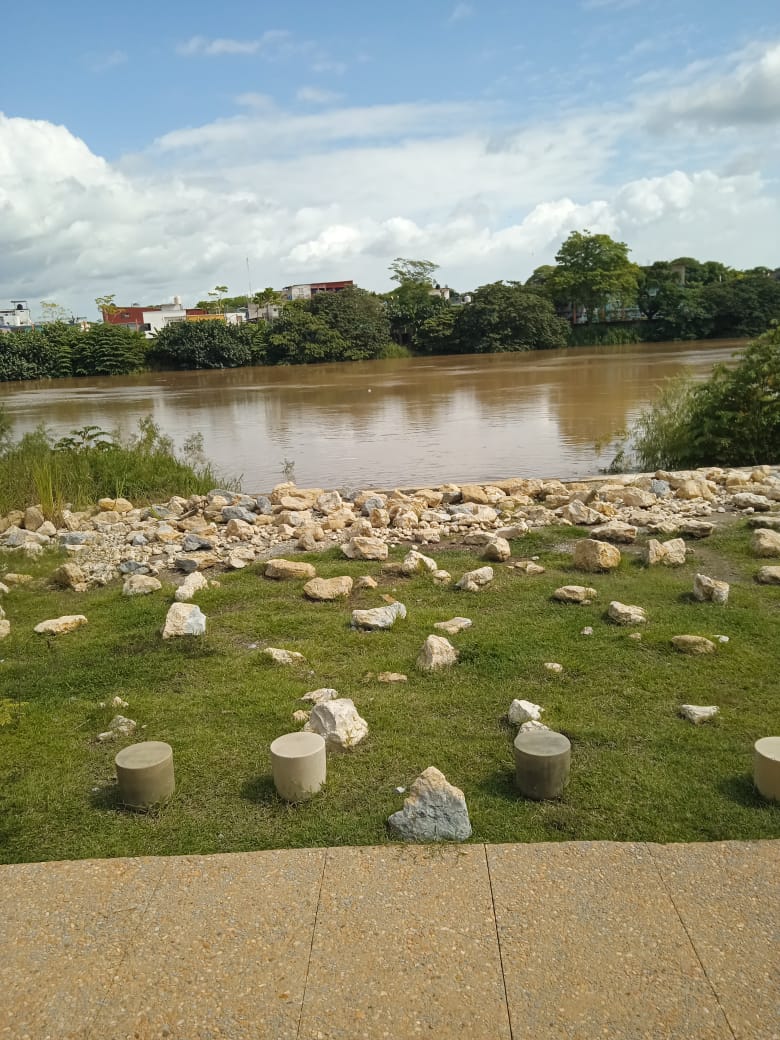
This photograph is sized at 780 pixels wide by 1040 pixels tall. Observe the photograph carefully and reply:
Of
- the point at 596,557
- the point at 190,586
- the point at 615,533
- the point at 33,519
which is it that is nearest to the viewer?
the point at 190,586

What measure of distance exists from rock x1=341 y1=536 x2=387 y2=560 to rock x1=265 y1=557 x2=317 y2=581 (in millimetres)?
664

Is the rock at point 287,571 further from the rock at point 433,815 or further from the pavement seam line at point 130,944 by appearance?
the pavement seam line at point 130,944

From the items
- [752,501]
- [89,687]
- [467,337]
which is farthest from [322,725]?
[467,337]

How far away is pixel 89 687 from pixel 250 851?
81.3 inches

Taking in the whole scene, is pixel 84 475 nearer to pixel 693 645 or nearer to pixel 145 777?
pixel 145 777

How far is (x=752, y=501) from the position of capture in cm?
878

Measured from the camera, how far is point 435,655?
491 centimetres

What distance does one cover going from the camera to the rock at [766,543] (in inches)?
272

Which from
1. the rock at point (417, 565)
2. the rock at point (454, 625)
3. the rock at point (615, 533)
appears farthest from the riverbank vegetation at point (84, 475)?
the rock at point (454, 625)

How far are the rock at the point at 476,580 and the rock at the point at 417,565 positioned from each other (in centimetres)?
43

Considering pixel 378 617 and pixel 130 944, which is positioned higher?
pixel 378 617

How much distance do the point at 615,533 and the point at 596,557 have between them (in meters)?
1.04

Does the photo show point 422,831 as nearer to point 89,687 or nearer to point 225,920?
point 225,920

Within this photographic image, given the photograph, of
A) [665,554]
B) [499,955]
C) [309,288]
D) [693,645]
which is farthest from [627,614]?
[309,288]
